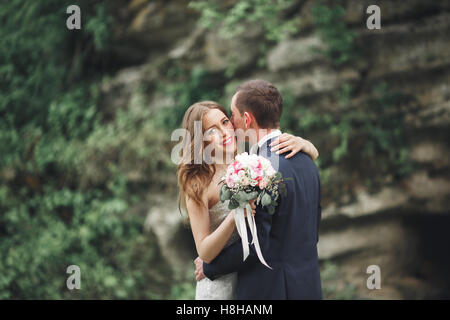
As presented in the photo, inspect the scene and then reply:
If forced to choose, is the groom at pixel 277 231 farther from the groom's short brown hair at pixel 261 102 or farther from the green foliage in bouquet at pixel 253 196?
the green foliage in bouquet at pixel 253 196

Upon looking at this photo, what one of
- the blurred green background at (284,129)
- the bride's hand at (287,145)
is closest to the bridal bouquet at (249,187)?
the bride's hand at (287,145)

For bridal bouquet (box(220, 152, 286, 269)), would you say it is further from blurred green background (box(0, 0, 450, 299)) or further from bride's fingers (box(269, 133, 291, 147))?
blurred green background (box(0, 0, 450, 299))

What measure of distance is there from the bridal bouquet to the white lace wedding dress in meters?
0.32

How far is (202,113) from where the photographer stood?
2.67m

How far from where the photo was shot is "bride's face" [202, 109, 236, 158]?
2641 mm

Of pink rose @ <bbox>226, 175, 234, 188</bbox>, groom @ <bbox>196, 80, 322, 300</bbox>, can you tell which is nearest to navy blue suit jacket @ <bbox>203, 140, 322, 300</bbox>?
groom @ <bbox>196, 80, 322, 300</bbox>

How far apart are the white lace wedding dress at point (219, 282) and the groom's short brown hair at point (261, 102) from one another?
58 centimetres

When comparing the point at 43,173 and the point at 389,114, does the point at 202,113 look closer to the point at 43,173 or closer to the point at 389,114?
the point at 389,114

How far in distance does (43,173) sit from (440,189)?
227 inches

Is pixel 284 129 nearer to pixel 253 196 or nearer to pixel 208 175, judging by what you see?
pixel 208 175

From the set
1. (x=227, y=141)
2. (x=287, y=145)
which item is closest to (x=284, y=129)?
(x=227, y=141)

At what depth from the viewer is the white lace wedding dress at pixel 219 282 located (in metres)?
2.59

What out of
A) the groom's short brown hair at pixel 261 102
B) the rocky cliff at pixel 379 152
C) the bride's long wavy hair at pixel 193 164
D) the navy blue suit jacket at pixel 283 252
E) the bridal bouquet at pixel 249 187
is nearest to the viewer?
the bridal bouquet at pixel 249 187

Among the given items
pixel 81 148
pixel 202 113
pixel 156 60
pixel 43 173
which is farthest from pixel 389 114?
pixel 43 173
